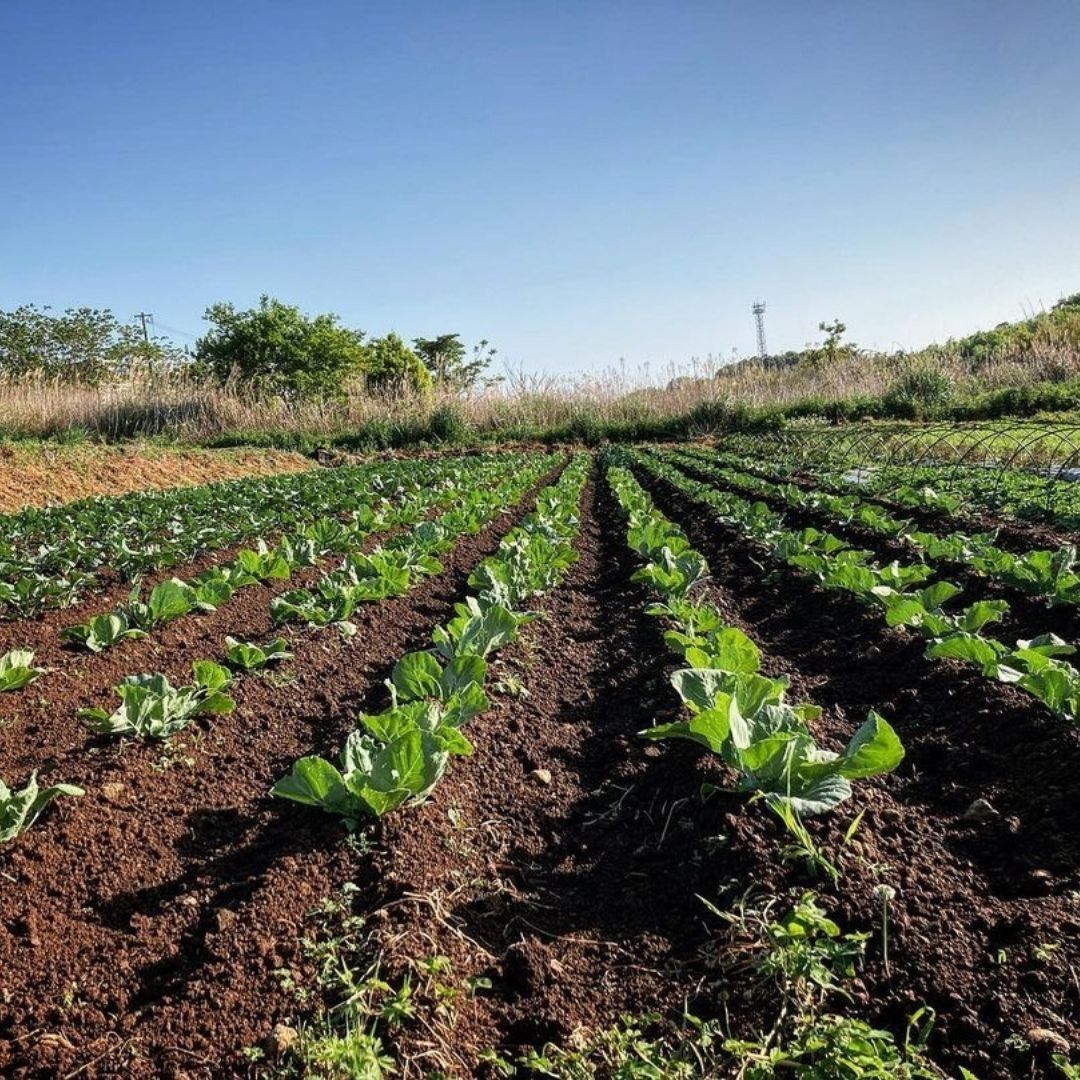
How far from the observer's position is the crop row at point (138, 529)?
6130 mm

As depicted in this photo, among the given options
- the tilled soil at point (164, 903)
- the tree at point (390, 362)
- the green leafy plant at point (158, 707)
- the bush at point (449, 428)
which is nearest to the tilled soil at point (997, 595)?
the tilled soil at point (164, 903)

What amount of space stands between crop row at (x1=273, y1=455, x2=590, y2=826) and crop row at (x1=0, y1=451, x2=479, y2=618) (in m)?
3.39

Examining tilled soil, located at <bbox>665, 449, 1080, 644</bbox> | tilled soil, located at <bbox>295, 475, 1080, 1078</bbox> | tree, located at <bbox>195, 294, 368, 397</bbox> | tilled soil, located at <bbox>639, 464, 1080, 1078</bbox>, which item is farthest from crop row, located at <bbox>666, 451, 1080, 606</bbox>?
tree, located at <bbox>195, 294, 368, 397</bbox>

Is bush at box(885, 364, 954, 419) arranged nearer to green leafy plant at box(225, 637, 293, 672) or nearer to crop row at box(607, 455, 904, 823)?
crop row at box(607, 455, 904, 823)

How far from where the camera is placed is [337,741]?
3.36m

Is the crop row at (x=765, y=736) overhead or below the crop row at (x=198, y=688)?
below

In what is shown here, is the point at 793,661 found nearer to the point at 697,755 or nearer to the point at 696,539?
the point at 697,755

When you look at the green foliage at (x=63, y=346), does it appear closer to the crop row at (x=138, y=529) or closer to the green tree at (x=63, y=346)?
the green tree at (x=63, y=346)

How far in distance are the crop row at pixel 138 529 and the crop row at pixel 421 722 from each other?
11.1ft

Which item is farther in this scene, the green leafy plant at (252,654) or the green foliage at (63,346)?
the green foliage at (63,346)

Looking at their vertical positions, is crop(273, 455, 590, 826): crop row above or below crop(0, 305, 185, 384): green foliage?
below

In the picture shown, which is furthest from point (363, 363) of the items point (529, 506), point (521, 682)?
point (521, 682)

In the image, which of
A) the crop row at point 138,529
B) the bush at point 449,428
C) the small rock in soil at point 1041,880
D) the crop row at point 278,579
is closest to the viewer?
the small rock in soil at point 1041,880

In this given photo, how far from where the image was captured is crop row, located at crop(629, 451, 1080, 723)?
2814mm
